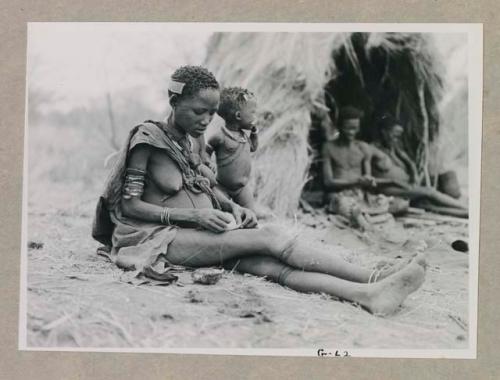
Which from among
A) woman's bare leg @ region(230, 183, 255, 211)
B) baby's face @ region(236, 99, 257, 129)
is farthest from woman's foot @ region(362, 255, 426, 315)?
baby's face @ region(236, 99, 257, 129)

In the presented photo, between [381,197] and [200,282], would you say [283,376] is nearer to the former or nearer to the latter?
[200,282]

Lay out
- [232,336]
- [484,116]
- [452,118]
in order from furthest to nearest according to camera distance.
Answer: [452,118]
[484,116]
[232,336]

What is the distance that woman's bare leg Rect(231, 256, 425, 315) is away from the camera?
4.36 metres

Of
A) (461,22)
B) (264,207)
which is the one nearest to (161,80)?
(264,207)

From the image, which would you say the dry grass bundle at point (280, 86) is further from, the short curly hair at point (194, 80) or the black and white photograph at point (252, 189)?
the short curly hair at point (194, 80)

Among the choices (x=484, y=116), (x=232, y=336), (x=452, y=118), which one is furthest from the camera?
(x=452, y=118)

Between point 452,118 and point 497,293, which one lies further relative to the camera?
point 452,118

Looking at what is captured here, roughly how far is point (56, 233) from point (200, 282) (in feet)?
3.30

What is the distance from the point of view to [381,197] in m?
5.32

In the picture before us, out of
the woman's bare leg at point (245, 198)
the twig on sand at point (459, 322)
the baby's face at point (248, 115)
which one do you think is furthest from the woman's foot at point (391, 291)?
the baby's face at point (248, 115)

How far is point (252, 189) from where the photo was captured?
5207 millimetres

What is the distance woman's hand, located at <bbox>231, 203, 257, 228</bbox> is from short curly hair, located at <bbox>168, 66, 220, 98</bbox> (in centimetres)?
75

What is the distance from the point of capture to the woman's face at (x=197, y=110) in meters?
4.48

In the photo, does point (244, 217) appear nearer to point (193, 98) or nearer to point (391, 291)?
point (193, 98)
